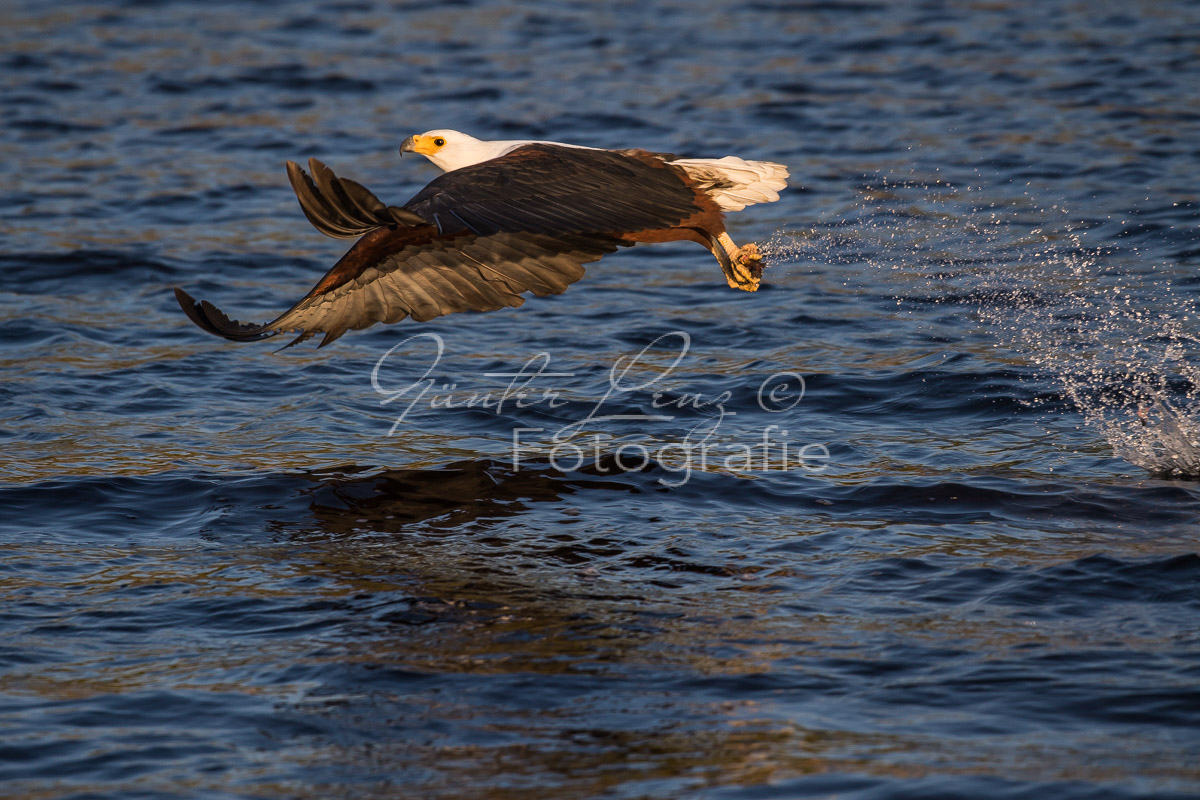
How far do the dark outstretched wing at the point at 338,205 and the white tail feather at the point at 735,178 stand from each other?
1526 mm

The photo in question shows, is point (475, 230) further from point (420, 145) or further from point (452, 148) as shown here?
point (420, 145)

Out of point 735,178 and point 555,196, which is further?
point 735,178

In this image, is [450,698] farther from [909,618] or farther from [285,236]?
[285,236]

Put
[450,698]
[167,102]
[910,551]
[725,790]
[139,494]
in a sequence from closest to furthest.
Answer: [725,790] → [450,698] → [910,551] → [139,494] → [167,102]

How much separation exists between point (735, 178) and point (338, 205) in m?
1.93

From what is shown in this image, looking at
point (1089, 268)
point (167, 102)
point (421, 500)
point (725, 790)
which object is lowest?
point (725, 790)

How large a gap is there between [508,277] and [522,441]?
1.16m

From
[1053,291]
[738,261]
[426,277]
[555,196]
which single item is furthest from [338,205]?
[1053,291]

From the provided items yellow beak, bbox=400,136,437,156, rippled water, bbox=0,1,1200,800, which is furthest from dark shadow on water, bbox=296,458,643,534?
yellow beak, bbox=400,136,437,156

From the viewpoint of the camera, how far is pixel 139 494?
18.7 ft

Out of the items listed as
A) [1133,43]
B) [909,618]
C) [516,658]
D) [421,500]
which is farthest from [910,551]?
[1133,43]

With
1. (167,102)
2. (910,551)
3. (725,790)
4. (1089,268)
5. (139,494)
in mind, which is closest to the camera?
(725,790)

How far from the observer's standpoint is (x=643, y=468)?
591 centimetres

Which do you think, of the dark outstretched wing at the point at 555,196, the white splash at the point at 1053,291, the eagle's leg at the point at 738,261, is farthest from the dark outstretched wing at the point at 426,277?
the white splash at the point at 1053,291
